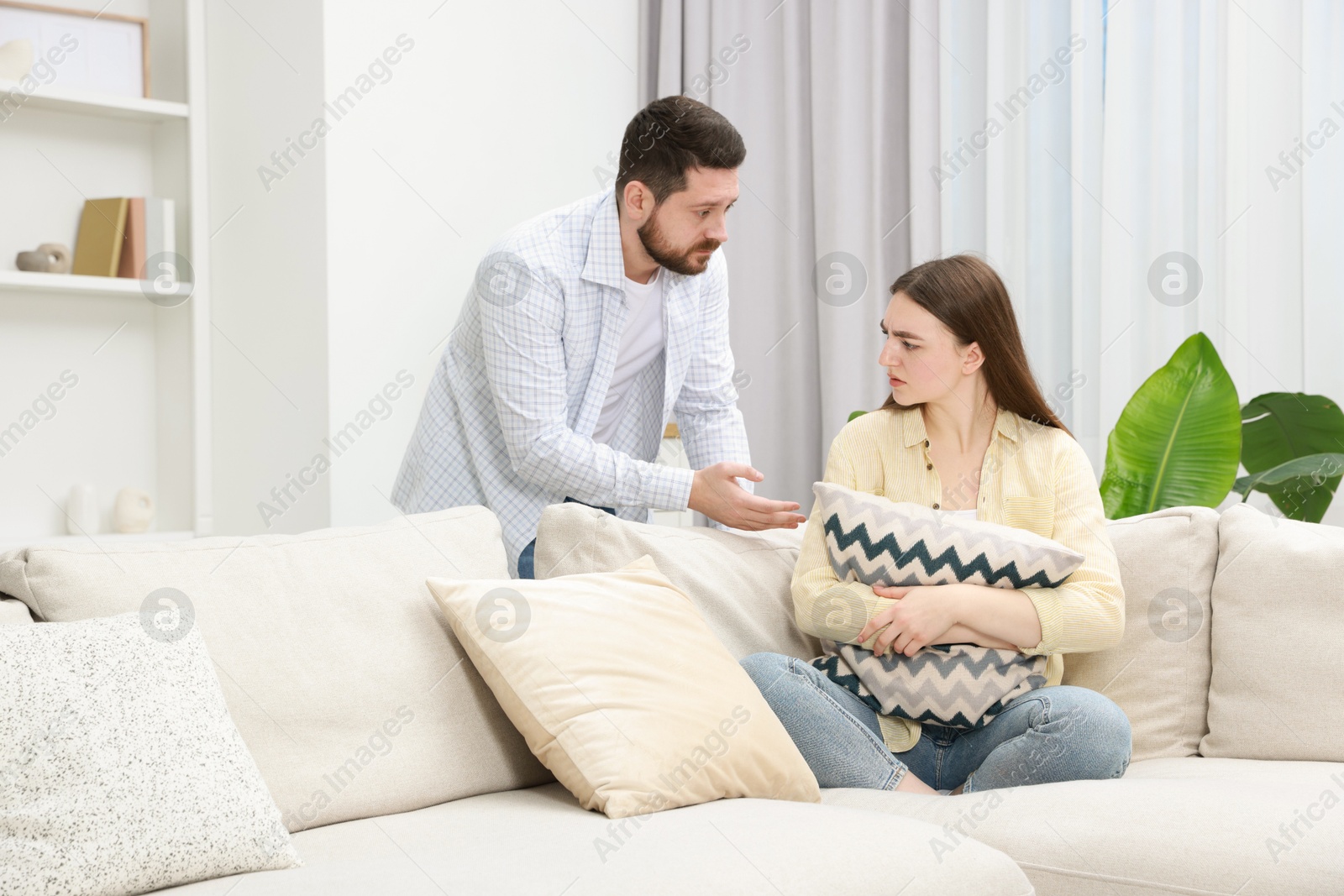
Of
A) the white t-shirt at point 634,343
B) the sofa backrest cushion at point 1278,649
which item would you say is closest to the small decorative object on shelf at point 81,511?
the white t-shirt at point 634,343

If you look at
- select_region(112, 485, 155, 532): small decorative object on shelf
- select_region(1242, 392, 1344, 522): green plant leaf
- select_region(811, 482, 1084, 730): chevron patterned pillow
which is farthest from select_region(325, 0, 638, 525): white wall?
select_region(1242, 392, 1344, 522): green plant leaf

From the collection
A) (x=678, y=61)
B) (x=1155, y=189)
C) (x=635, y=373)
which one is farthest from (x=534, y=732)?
(x=678, y=61)

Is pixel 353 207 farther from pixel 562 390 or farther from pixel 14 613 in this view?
pixel 14 613

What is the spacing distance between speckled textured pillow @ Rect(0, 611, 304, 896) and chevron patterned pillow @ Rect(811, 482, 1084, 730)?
0.82m

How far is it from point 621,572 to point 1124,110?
1677 mm

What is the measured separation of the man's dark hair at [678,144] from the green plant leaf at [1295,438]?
1096 millimetres

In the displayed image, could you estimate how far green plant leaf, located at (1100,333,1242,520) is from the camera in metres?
2.05

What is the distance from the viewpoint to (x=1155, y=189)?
252cm

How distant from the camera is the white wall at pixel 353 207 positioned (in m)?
2.69

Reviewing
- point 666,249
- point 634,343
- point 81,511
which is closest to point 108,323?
point 81,511

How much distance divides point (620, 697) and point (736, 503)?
0.53 meters

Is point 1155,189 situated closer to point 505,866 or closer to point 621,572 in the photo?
point 621,572

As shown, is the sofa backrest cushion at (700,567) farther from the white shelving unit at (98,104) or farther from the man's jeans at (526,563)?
the white shelving unit at (98,104)

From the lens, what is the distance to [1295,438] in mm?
2209
